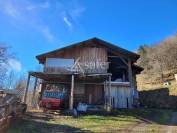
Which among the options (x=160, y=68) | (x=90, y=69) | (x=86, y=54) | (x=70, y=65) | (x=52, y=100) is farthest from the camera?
(x=160, y=68)

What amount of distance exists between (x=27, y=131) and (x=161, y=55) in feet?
158

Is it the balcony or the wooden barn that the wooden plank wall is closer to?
the wooden barn

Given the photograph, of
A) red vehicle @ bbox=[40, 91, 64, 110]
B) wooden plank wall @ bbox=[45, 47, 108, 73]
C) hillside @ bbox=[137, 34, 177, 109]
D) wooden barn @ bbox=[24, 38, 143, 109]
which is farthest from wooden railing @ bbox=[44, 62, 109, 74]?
hillside @ bbox=[137, 34, 177, 109]

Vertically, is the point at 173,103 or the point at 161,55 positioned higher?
the point at 161,55

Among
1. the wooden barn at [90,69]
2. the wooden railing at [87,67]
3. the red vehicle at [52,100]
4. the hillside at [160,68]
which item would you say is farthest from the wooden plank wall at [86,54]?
the hillside at [160,68]

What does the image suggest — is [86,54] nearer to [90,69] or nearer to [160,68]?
[90,69]

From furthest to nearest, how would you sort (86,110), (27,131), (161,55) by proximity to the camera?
1. (161,55)
2. (86,110)
3. (27,131)

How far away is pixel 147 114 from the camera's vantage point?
22.4 metres

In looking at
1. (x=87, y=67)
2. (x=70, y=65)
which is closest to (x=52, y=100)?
(x=70, y=65)

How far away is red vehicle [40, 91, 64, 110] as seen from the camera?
2259cm

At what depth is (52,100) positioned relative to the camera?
2264 centimetres

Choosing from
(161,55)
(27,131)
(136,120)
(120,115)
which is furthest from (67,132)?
(161,55)

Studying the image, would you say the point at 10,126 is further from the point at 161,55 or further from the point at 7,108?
the point at 161,55

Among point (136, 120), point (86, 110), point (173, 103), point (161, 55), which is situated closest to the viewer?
point (136, 120)
